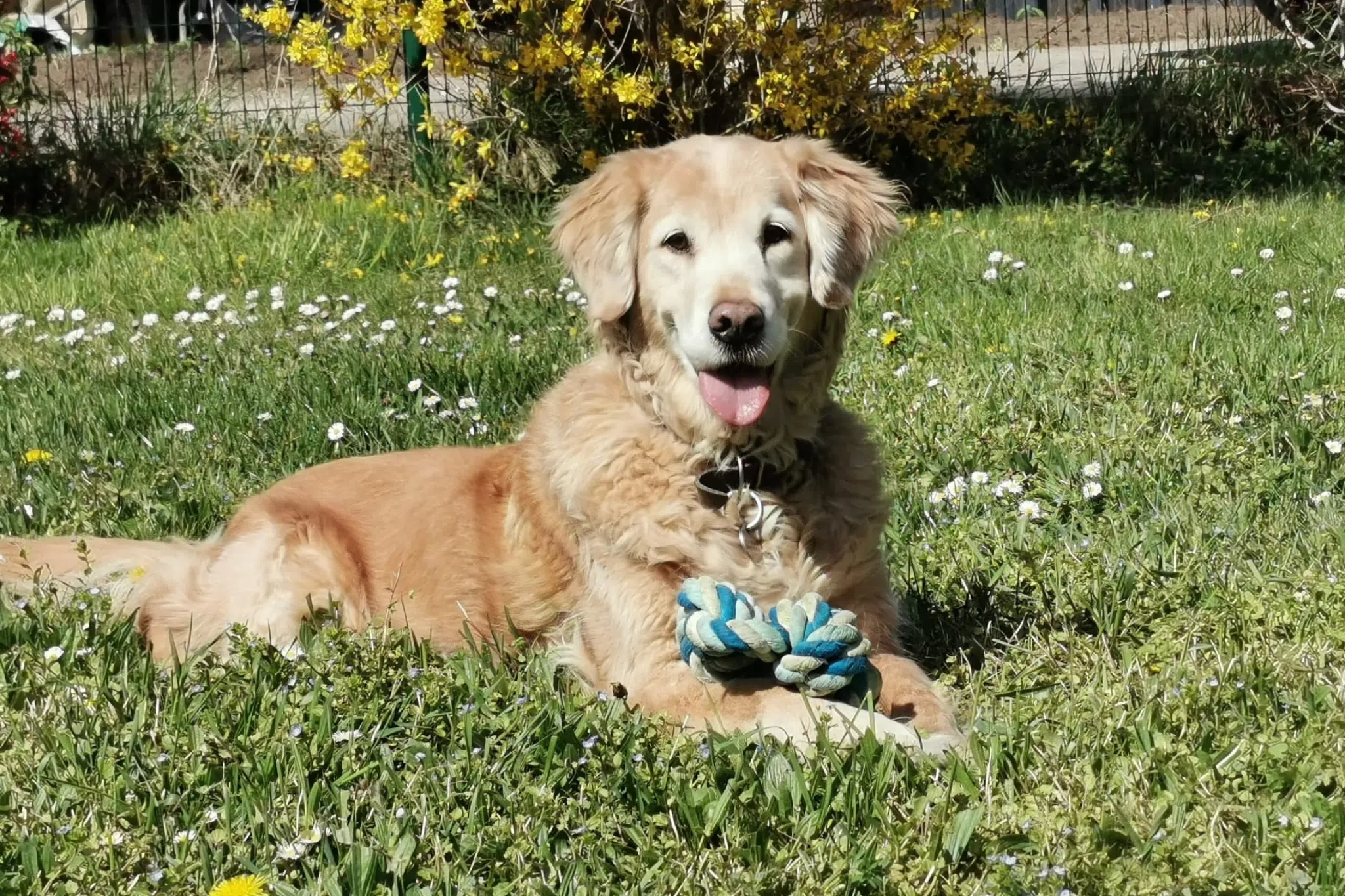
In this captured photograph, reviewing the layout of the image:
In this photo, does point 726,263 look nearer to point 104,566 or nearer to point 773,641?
point 773,641

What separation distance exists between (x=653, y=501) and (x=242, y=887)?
1402mm

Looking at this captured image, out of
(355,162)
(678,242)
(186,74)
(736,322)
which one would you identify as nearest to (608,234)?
(678,242)

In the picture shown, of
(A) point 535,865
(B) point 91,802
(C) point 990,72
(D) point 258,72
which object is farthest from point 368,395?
(D) point 258,72

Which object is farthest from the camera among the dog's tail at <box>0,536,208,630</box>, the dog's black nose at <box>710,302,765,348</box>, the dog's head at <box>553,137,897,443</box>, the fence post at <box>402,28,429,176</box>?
the fence post at <box>402,28,429,176</box>

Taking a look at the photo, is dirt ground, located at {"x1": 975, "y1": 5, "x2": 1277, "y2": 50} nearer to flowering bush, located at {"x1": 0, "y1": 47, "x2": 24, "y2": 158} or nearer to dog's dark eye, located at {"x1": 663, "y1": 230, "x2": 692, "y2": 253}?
flowering bush, located at {"x1": 0, "y1": 47, "x2": 24, "y2": 158}

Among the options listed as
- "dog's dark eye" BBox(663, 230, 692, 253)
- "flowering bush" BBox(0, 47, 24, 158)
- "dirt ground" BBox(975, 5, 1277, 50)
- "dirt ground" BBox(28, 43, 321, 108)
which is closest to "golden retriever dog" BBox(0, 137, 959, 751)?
"dog's dark eye" BBox(663, 230, 692, 253)

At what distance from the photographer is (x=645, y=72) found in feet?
26.8

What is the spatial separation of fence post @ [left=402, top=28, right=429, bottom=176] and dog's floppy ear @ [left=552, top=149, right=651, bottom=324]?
559cm

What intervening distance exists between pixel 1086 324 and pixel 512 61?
13.6ft

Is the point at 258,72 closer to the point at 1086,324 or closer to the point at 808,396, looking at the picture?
the point at 1086,324

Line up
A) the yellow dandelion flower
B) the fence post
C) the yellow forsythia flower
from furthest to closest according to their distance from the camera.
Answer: the fence post
the yellow forsythia flower
the yellow dandelion flower

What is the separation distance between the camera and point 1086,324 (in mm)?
5664

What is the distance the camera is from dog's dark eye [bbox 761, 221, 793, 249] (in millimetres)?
3291

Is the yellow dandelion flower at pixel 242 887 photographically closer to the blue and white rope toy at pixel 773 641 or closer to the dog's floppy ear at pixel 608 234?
the blue and white rope toy at pixel 773 641
